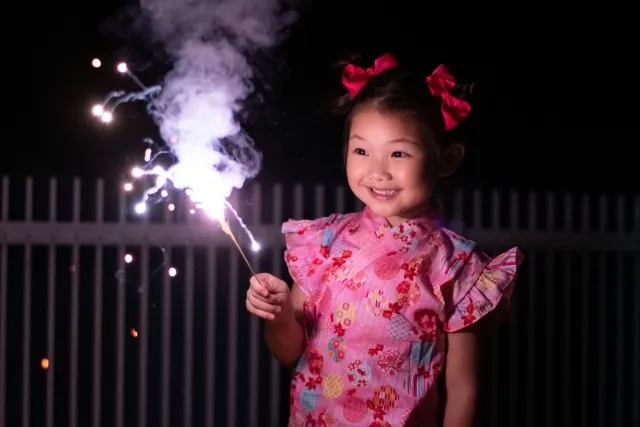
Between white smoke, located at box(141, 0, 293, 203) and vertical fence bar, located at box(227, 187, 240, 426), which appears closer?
white smoke, located at box(141, 0, 293, 203)

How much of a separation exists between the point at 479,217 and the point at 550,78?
158 cm

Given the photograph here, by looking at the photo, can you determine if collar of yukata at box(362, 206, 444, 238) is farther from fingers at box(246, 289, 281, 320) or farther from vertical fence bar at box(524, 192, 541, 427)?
vertical fence bar at box(524, 192, 541, 427)

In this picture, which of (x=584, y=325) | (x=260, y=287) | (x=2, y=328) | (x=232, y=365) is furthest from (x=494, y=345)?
(x=2, y=328)

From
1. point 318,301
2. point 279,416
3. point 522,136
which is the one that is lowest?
point 279,416

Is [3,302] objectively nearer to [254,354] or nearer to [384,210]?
[254,354]

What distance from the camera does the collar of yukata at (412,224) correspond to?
2582mm

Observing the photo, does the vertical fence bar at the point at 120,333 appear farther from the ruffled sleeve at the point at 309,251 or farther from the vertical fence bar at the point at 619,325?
the vertical fence bar at the point at 619,325

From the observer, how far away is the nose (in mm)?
2518

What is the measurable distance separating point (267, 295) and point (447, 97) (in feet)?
2.77

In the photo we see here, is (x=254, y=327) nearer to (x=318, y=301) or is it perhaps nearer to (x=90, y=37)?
(x=318, y=301)

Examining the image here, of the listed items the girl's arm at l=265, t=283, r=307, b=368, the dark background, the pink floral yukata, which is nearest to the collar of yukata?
the pink floral yukata

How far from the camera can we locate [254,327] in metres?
4.10

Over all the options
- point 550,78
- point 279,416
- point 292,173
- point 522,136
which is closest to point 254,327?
point 279,416

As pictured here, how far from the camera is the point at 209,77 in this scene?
278cm
